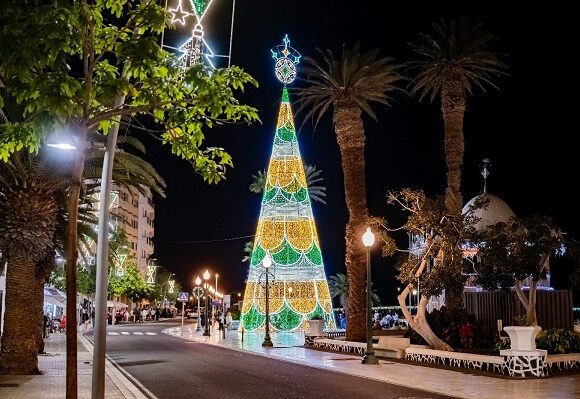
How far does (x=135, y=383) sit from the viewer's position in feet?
63.4

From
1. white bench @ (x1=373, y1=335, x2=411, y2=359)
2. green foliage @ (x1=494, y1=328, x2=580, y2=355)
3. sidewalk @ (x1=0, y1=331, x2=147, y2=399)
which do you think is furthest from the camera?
white bench @ (x1=373, y1=335, x2=411, y2=359)

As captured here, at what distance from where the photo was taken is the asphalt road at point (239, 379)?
16.8 meters

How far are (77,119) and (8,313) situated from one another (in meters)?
11.8

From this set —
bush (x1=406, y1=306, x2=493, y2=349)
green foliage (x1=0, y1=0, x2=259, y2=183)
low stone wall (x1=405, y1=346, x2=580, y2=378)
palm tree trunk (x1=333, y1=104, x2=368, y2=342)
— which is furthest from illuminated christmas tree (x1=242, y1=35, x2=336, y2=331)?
green foliage (x1=0, y1=0, x2=259, y2=183)

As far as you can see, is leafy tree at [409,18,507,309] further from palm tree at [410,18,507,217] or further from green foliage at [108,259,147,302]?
green foliage at [108,259,147,302]

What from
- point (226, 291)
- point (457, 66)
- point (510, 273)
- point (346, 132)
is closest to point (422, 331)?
point (510, 273)

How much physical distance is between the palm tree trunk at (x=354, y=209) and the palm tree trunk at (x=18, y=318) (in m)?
15.2

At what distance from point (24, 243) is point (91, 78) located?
33.7 feet

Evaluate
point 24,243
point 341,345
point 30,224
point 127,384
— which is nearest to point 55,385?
point 127,384

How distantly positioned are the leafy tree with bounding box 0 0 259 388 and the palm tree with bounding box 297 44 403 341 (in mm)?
21214

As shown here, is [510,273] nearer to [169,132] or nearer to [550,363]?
[550,363]

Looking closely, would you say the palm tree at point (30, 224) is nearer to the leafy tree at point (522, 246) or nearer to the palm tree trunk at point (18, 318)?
the palm tree trunk at point (18, 318)

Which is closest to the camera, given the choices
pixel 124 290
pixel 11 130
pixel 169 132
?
pixel 11 130

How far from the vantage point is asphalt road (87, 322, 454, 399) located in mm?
16781
